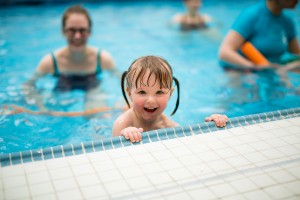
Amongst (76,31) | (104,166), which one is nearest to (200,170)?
(104,166)

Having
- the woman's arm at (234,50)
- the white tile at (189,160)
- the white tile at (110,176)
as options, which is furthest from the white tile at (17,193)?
the woman's arm at (234,50)

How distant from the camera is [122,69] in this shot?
5.90m

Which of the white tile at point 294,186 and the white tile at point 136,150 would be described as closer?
the white tile at point 294,186

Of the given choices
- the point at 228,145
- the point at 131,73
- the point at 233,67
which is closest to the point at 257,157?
the point at 228,145

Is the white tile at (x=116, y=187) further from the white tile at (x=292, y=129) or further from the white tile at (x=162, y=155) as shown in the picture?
the white tile at (x=292, y=129)

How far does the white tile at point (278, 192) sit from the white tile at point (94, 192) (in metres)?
0.85

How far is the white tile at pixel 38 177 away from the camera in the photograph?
2.02m

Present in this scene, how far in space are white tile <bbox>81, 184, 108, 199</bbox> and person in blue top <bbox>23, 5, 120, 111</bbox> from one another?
2663 mm

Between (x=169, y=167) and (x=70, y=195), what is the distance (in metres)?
0.59

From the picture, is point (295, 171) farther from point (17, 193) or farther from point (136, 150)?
point (17, 193)

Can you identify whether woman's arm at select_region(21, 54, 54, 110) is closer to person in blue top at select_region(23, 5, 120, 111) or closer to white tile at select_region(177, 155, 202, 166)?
person in blue top at select_region(23, 5, 120, 111)

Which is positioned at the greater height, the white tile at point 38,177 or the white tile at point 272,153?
the white tile at point 272,153

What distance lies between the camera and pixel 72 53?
470cm

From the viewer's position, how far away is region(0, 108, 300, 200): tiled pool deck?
6.42 ft
